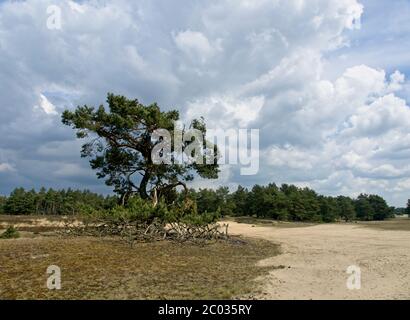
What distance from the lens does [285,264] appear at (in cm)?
1795

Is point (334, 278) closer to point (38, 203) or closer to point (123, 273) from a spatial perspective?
point (123, 273)

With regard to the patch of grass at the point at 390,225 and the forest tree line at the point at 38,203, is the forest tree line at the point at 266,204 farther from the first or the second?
the patch of grass at the point at 390,225

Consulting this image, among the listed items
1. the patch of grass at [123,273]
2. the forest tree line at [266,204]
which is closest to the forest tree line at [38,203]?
the forest tree line at [266,204]

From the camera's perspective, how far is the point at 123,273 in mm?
14227

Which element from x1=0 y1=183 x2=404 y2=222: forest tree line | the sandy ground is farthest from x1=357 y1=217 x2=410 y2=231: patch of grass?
the sandy ground

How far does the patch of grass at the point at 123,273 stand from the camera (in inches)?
442

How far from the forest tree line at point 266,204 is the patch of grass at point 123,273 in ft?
228

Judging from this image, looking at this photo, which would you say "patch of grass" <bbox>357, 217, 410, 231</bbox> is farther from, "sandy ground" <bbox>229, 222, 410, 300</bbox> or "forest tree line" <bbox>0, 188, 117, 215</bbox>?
"forest tree line" <bbox>0, 188, 117, 215</bbox>

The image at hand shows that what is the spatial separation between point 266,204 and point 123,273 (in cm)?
9453

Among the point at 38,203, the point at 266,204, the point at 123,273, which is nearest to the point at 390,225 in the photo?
the point at 266,204

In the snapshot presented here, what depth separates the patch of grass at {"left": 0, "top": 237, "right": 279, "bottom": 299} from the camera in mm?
11230

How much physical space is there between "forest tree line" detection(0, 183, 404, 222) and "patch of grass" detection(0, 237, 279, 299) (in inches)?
2736

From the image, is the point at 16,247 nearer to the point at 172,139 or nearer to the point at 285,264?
the point at 285,264
